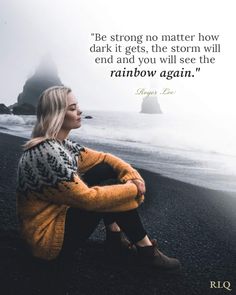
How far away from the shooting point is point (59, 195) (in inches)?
64.1

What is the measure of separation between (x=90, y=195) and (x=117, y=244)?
586 millimetres

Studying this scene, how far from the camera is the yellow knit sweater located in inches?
63.3

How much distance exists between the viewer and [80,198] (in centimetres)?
161

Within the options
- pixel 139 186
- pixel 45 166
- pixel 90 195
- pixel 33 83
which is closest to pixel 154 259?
pixel 139 186

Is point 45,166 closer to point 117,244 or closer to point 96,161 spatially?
point 96,161

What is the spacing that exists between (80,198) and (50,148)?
25 centimetres

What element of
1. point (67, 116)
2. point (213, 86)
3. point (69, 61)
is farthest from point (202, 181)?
point (67, 116)

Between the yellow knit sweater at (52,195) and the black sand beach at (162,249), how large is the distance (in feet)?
0.56

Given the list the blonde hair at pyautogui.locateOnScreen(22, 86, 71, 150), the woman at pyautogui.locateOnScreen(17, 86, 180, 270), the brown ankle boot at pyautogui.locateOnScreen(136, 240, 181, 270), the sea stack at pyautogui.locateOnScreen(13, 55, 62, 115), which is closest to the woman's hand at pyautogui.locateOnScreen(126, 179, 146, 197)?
the woman at pyautogui.locateOnScreen(17, 86, 180, 270)

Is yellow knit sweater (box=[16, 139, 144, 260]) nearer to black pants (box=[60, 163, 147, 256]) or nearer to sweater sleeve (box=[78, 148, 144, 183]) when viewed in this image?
black pants (box=[60, 163, 147, 256])

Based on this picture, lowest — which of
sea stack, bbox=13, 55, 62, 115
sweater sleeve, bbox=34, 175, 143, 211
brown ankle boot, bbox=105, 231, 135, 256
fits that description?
brown ankle boot, bbox=105, 231, 135, 256

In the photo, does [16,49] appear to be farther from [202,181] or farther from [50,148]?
[50,148]

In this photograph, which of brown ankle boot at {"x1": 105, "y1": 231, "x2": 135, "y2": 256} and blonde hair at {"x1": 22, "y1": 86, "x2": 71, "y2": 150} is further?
brown ankle boot at {"x1": 105, "y1": 231, "x2": 135, "y2": 256}

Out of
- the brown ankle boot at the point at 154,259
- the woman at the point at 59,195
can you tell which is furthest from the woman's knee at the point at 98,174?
the brown ankle boot at the point at 154,259
